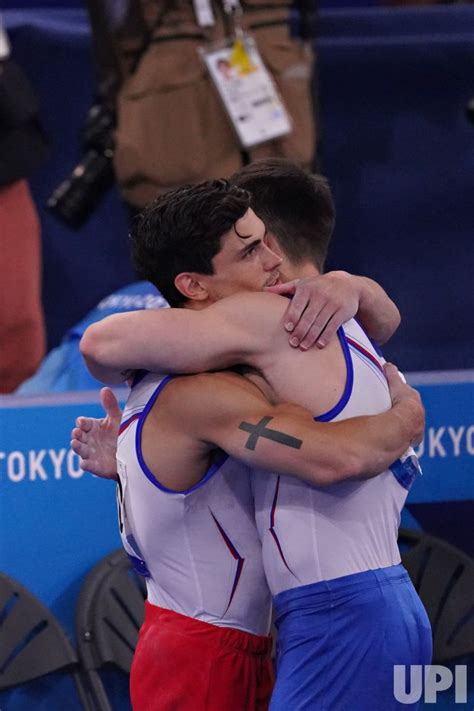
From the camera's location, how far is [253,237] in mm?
2094

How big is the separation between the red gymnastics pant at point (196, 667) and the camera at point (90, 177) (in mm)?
2416

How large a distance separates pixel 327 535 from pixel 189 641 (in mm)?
320

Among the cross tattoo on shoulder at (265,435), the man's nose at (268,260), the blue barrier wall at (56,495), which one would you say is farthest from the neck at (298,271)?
the blue barrier wall at (56,495)

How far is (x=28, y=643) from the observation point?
2.83 metres

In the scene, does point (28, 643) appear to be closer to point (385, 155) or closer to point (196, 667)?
point (196, 667)

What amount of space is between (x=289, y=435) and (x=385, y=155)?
332cm

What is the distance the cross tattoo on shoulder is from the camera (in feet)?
6.38

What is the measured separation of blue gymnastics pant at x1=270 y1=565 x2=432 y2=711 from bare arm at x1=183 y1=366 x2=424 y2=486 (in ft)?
0.69

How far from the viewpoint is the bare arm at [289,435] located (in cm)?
195

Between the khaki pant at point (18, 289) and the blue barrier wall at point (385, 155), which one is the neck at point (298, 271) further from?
the blue barrier wall at point (385, 155)

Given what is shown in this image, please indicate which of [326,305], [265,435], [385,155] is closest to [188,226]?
[326,305]

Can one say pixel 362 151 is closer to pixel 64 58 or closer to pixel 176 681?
pixel 64 58

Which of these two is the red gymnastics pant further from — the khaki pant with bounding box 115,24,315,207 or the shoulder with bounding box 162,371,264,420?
the khaki pant with bounding box 115,24,315,207

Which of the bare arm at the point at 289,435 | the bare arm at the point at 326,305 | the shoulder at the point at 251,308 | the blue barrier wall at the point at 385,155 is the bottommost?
the blue barrier wall at the point at 385,155
